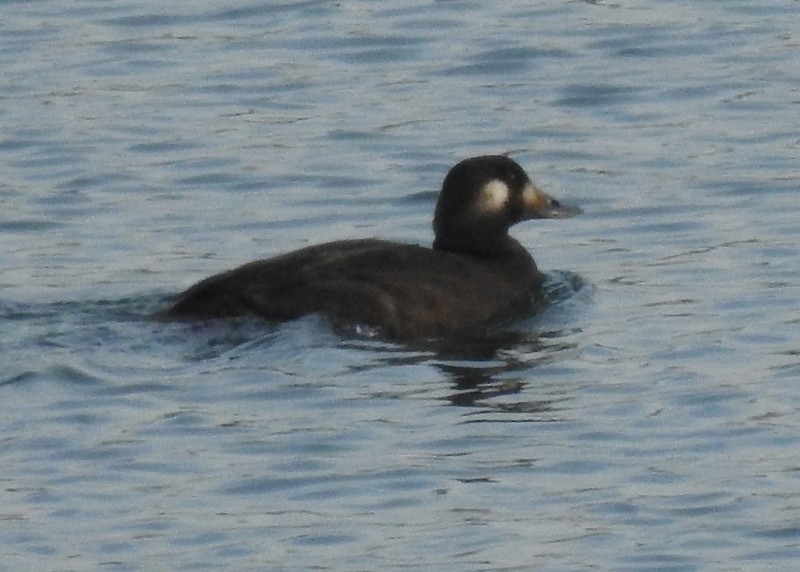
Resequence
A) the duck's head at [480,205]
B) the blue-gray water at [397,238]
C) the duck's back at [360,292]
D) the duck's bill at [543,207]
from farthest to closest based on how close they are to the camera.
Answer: the duck's bill at [543,207], the duck's head at [480,205], the duck's back at [360,292], the blue-gray water at [397,238]

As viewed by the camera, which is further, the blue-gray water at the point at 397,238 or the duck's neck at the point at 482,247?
the duck's neck at the point at 482,247

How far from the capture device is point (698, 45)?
14.9 metres

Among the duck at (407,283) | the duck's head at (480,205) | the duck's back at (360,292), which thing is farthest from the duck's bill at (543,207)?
the duck's back at (360,292)

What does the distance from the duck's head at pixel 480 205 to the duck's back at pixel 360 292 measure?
19.0 inches

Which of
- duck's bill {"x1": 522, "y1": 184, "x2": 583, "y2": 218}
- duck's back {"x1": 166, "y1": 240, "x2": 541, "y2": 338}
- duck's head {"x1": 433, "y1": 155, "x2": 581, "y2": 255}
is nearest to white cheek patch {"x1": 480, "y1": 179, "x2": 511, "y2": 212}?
duck's head {"x1": 433, "y1": 155, "x2": 581, "y2": 255}

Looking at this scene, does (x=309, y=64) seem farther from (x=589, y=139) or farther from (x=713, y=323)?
(x=713, y=323)

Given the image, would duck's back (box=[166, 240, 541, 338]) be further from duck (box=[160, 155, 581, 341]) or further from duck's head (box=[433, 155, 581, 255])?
duck's head (box=[433, 155, 581, 255])

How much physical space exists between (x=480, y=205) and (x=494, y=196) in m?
0.08

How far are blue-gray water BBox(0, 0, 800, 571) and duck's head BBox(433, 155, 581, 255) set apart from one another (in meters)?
0.37

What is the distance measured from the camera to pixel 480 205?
10.8 metres

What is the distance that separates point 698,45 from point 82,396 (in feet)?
22.0

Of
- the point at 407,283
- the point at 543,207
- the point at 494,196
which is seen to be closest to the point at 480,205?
the point at 494,196

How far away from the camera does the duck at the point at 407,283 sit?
9.83 metres

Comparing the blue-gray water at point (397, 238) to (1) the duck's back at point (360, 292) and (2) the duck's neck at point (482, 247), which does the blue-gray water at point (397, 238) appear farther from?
(2) the duck's neck at point (482, 247)
